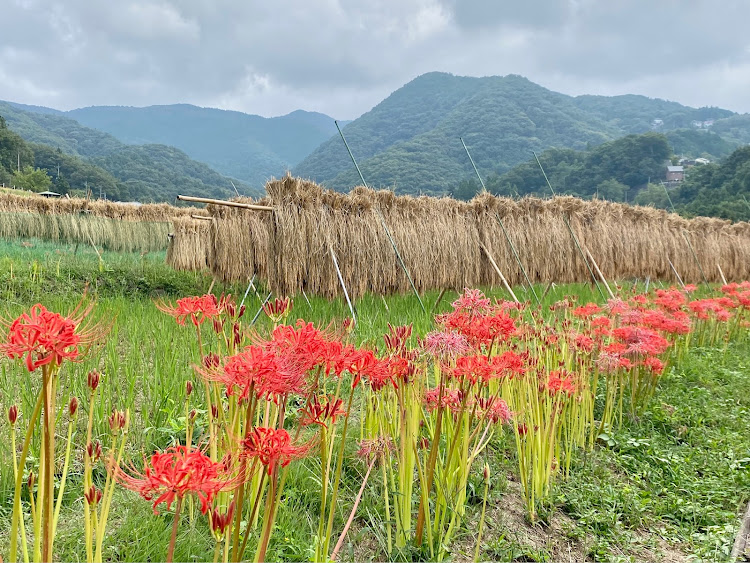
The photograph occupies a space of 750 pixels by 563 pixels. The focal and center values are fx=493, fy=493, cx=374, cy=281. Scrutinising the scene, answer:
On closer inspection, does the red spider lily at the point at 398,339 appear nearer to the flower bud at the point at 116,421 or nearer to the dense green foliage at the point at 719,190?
the flower bud at the point at 116,421

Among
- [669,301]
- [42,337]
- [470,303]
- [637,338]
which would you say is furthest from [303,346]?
[669,301]

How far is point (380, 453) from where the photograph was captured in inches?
86.0

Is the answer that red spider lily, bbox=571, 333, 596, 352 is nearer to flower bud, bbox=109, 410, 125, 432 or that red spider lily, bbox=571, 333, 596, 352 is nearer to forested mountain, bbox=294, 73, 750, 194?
flower bud, bbox=109, 410, 125, 432

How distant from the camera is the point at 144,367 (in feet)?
11.5

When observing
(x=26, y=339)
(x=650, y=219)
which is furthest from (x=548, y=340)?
(x=650, y=219)

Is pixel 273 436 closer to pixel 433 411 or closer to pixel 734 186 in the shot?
pixel 433 411

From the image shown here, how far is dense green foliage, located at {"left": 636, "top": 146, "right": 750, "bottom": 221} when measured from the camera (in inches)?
1204

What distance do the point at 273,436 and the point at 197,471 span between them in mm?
180

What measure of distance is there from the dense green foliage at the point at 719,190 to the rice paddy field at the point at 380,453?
32.4 metres

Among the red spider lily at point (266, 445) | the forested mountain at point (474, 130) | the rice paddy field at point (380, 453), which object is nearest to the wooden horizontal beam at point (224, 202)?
the rice paddy field at point (380, 453)

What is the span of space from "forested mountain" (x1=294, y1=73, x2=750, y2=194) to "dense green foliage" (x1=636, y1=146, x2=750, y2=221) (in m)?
16.0

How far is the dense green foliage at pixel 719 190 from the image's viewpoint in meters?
30.6

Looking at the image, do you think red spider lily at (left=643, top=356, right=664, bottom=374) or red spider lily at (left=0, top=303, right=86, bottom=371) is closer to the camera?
red spider lily at (left=0, top=303, right=86, bottom=371)

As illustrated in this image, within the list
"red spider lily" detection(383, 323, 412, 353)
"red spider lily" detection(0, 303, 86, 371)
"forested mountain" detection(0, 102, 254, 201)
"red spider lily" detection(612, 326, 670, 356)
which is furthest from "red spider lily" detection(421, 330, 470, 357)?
"forested mountain" detection(0, 102, 254, 201)
